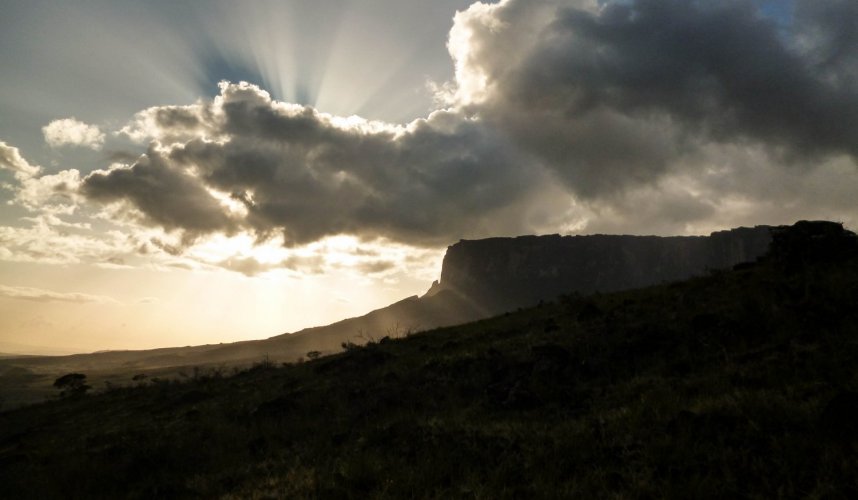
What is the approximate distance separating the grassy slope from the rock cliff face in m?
143

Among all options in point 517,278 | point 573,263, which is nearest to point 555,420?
point 517,278

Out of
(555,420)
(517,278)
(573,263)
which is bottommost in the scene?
(555,420)

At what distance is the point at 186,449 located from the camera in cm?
1356

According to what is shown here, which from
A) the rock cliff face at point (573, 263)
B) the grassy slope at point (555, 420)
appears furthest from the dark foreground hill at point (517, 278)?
the grassy slope at point (555, 420)

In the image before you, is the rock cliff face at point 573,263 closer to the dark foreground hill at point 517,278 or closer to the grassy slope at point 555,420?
the dark foreground hill at point 517,278

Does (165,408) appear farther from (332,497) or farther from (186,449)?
(332,497)

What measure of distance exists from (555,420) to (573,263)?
180m

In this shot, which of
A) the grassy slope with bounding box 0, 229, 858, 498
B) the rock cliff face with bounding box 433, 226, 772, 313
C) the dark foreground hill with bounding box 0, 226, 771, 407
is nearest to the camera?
the grassy slope with bounding box 0, 229, 858, 498

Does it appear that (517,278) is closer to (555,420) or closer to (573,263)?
(573,263)

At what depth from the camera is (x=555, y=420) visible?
32.2 ft

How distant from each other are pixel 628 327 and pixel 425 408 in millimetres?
7308

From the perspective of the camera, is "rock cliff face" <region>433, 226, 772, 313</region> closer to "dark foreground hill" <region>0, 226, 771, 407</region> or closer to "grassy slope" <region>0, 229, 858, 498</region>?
"dark foreground hill" <region>0, 226, 771, 407</region>

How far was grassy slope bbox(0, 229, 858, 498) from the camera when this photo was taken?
6.68 metres

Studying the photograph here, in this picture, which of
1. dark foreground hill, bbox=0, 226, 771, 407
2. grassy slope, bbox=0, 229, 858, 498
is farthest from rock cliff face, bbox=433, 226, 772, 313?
grassy slope, bbox=0, 229, 858, 498
